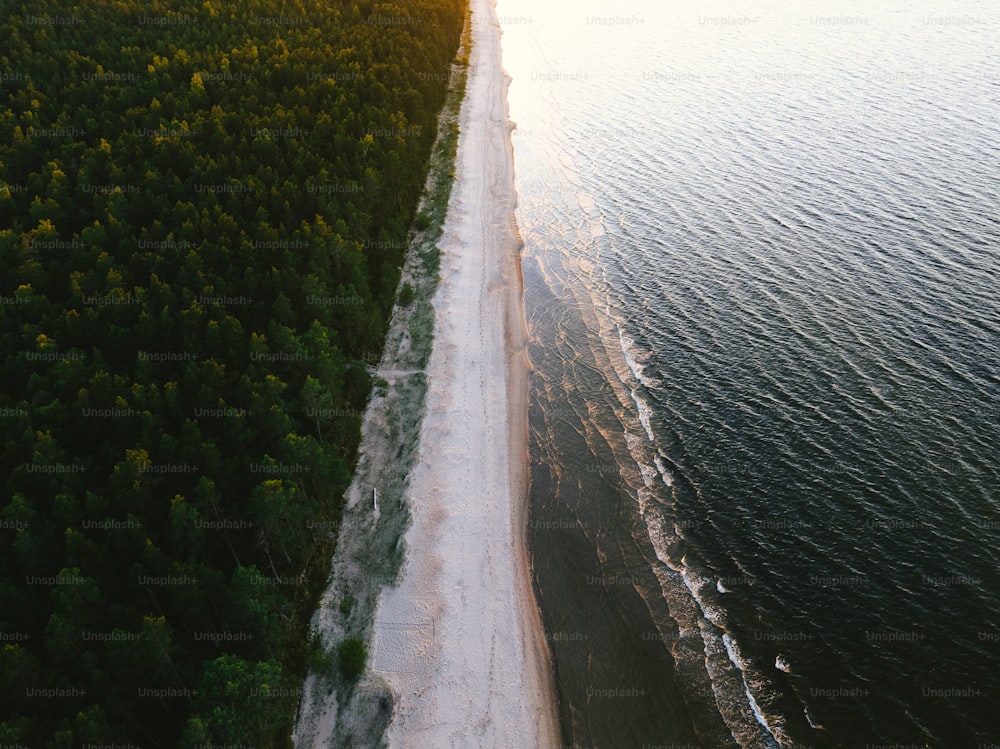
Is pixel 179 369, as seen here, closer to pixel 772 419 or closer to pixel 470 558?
pixel 470 558

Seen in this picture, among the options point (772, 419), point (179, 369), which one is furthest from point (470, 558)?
point (772, 419)

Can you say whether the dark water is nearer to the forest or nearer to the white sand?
the white sand

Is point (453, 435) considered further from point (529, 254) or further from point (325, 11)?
point (325, 11)

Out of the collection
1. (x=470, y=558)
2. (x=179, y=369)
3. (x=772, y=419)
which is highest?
(x=179, y=369)

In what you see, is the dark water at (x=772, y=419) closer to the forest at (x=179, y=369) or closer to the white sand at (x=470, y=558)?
the white sand at (x=470, y=558)

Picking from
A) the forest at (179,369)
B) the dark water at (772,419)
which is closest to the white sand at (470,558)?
the dark water at (772,419)
